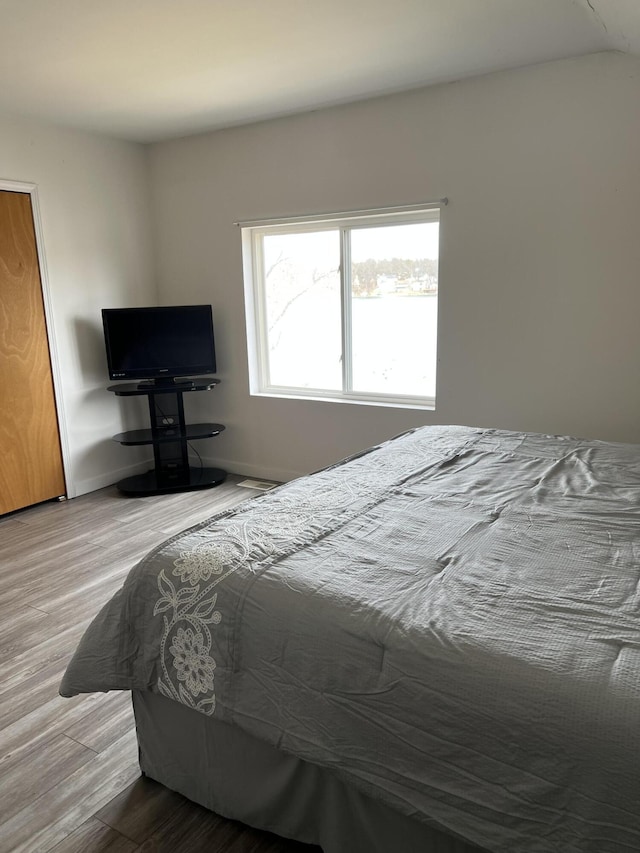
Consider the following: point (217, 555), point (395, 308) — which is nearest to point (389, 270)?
point (395, 308)

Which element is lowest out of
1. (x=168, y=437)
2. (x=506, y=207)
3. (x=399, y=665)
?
(x=168, y=437)

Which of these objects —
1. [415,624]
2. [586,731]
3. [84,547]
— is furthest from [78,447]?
[586,731]

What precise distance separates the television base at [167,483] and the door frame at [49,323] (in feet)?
1.37

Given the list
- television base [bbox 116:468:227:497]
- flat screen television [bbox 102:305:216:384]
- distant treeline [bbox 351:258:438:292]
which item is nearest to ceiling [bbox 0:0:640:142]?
distant treeline [bbox 351:258:438:292]

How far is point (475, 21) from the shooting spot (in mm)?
2535

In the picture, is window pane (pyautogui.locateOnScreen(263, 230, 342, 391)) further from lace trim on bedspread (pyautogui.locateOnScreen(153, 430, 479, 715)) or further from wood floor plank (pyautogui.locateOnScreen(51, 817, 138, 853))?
wood floor plank (pyautogui.locateOnScreen(51, 817, 138, 853))

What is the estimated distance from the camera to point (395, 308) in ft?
12.9

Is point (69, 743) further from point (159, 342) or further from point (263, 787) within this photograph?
point (159, 342)

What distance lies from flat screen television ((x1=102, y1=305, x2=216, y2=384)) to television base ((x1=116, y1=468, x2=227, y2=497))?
2.48 ft

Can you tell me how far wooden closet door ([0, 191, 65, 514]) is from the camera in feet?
12.5

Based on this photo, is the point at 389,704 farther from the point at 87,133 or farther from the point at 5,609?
the point at 87,133

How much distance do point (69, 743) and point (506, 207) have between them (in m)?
3.21

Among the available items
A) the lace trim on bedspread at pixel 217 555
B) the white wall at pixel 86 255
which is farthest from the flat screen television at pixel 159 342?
the lace trim on bedspread at pixel 217 555

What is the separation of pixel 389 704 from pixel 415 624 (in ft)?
0.53
